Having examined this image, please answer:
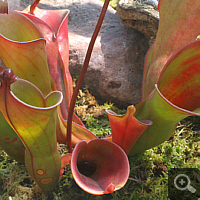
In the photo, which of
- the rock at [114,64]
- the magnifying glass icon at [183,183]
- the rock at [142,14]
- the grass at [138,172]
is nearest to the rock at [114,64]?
the rock at [114,64]

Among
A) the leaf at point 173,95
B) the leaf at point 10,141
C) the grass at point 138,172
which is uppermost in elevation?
the leaf at point 173,95

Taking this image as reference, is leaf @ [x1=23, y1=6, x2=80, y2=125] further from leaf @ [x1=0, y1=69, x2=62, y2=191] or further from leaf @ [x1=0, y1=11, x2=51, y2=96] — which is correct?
leaf @ [x1=0, y1=69, x2=62, y2=191]

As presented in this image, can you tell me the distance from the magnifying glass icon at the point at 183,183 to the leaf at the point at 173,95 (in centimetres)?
23

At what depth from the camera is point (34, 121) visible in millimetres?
536

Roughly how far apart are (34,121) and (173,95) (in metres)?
0.50

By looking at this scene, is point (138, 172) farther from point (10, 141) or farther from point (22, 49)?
point (22, 49)

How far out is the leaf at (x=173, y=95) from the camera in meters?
0.62

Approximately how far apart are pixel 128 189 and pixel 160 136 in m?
0.28

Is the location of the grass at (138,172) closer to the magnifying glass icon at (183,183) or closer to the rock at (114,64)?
the magnifying glass icon at (183,183)

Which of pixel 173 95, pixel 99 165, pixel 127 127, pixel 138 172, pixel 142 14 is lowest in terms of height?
pixel 138 172

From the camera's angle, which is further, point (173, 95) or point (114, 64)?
point (114, 64)

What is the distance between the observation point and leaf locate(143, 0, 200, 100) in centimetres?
74

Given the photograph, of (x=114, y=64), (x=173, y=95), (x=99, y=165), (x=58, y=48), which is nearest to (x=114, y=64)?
(x=114, y=64)

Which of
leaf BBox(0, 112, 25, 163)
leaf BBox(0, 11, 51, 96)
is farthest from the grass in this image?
leaf BBox(0, 11, 51, 96)
